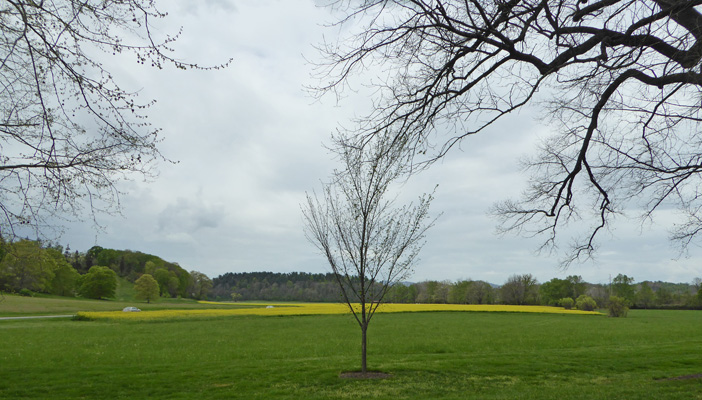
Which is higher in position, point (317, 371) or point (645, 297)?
point (645, 297)

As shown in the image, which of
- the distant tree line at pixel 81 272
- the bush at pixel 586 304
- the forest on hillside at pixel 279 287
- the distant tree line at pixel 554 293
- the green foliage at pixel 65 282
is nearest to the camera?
the distant tree line at pixel 81 272

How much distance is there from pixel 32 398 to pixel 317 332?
65.8ft

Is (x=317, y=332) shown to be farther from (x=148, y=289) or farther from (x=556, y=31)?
(x=148, y=289)

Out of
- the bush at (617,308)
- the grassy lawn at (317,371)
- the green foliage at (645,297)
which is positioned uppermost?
the green foliage at (645,297)

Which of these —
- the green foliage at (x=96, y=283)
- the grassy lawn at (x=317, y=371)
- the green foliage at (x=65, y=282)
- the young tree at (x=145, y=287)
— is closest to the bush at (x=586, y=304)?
the grassy lawn at (x=317, y=371)

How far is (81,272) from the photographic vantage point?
314 ft

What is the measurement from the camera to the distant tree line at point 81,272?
8.62m

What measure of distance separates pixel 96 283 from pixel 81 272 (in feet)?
71.0

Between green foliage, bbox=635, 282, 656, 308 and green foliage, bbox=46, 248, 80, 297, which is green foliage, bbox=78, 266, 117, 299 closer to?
green foliage, bbox=46, 248, 80, 297

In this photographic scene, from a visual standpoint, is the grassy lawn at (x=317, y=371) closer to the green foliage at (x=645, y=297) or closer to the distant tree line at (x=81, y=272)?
the distant tree line at (x=81, y=272)

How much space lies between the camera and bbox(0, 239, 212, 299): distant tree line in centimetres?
862

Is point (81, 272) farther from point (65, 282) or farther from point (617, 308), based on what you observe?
point (617, 308)

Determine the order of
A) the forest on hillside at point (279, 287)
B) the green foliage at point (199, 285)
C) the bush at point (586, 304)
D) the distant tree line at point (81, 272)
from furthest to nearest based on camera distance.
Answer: the green foliage at point (199, 285) < the bush at point (586, 304) < the forest on hillside at point (279, 287) < the distant tree line at point (81, 272)

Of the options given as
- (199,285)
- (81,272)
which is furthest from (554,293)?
(81,272)
